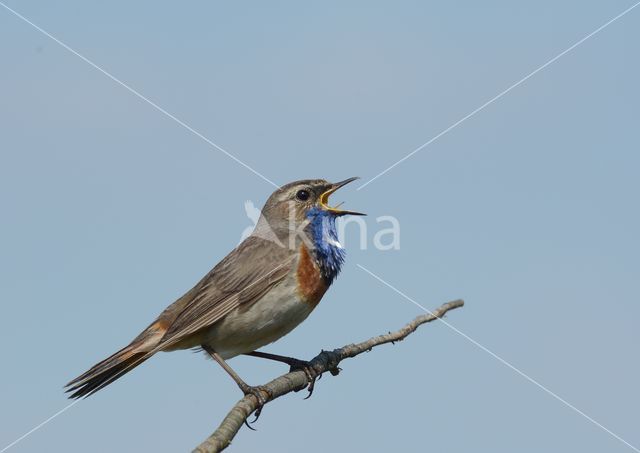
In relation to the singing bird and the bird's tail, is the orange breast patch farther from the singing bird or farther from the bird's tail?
the bird's tail

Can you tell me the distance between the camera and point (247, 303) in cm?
874

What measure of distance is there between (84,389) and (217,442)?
378cm

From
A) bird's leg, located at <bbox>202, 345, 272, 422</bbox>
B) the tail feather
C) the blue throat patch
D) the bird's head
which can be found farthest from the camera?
the bird's head

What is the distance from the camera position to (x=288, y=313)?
8.67 meters

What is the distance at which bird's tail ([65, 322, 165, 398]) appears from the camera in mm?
8250

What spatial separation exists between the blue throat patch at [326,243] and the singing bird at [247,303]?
10 mm

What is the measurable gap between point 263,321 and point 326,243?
1.16 meters

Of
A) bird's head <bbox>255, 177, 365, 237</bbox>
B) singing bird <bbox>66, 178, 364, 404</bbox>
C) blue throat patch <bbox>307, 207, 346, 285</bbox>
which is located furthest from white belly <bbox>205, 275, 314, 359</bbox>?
bird's head <bbox>255, 177, 365, 237</bbox>

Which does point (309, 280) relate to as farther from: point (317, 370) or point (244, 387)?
point (244, 387)

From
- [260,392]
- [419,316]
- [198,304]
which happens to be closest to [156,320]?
[198,304]

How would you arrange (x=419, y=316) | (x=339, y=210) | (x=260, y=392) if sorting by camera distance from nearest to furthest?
(x=260, y=392)
(x=419, y=316)
(x=339, y=210)

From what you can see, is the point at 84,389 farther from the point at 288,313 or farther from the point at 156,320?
the point at 288,313

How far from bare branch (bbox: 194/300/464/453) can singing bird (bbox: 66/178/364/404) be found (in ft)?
0.96

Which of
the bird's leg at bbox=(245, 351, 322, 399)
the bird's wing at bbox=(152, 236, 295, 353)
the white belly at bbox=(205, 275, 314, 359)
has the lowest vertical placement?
the bird's leg at bbox=(245, 351, 322, 399)
